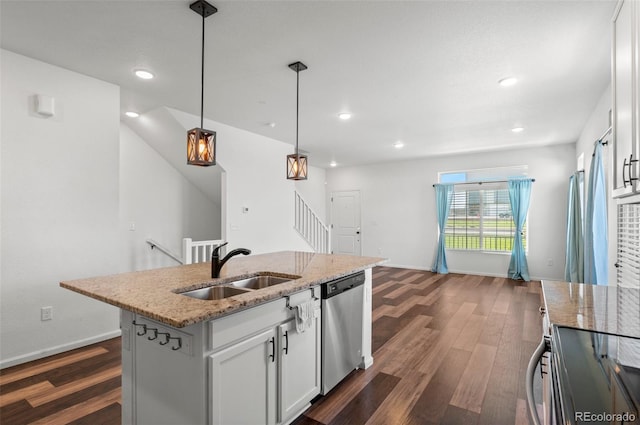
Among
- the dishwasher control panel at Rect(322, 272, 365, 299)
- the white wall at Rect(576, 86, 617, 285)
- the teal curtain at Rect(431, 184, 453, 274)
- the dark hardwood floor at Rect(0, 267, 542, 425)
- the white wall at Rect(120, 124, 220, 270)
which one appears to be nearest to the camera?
the dark hardwood floor at Rect(0, 267, 542, 425)

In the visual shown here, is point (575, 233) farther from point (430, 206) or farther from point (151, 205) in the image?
point (151, 205)

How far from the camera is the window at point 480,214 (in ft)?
22.0

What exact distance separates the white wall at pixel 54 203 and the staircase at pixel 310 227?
11.2 feet

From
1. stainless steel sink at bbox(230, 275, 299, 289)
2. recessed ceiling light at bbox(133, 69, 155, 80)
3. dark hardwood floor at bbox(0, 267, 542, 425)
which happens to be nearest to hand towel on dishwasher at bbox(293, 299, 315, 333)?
stainless steel sink at bbox(230, 275, 299, 289)

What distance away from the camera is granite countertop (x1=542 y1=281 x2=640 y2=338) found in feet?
4.55

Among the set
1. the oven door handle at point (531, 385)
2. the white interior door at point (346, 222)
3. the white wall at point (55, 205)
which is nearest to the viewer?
the oven door handle at point (531, 385)

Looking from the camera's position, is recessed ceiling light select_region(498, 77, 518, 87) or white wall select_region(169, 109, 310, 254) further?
white wall select_region(169, 109, 310, 254)

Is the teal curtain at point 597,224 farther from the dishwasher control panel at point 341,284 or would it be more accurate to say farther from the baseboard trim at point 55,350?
the baseboard trim at point 55,350

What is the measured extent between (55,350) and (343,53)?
→ 381 cm

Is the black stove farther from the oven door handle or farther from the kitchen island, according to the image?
the kitchen island

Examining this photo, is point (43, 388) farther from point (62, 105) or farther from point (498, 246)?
point (498, 246)

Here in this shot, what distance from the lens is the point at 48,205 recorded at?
2.97 meters

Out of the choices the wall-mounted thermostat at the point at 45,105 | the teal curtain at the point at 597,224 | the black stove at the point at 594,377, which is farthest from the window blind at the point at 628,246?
the wall-mounted thermostat at the point at 45,105

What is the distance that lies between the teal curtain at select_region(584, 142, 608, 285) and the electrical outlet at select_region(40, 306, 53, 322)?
570cm
